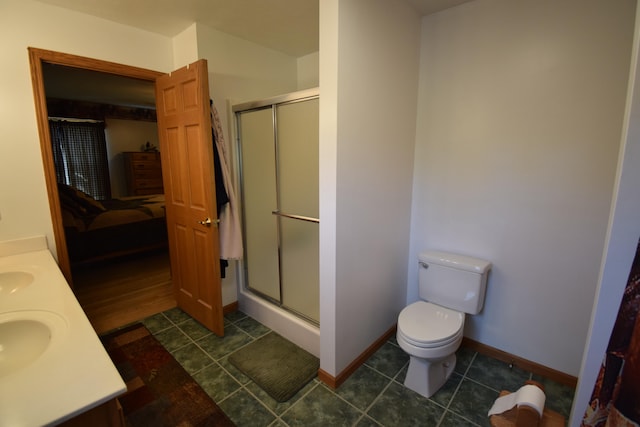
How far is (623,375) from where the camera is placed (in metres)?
0.56

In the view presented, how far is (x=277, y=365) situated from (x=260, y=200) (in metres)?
1.28

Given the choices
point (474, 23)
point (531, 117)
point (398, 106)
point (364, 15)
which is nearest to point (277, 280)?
point (398, 106)

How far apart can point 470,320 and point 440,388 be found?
23.7 inches

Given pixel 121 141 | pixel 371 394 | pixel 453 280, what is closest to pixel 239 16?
pixel 453 280

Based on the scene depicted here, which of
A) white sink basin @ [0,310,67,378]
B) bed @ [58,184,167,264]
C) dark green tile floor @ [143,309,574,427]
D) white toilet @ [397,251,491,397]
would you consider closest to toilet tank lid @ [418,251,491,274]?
white toilet @ [397,251,491,397]

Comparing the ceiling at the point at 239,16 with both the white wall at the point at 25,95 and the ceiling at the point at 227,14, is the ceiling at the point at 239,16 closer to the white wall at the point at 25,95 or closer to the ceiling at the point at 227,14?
the ceiling at the point at 227,14

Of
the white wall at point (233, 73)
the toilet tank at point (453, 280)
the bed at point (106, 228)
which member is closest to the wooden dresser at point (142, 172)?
the bed at point (106, 228)

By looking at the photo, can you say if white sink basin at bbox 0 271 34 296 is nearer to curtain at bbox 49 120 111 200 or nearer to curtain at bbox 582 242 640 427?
curtain at bbox 582 242 640 427

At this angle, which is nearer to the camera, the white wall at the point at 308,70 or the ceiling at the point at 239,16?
the ceiling at the point at 239,16

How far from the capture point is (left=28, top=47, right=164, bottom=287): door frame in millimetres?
1886

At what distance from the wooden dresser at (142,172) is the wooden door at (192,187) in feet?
14.3

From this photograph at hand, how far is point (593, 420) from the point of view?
646 millimetres

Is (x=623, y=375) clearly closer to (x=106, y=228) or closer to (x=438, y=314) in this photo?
(x=438, y=314)

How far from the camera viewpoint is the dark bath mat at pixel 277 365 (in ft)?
5.98
